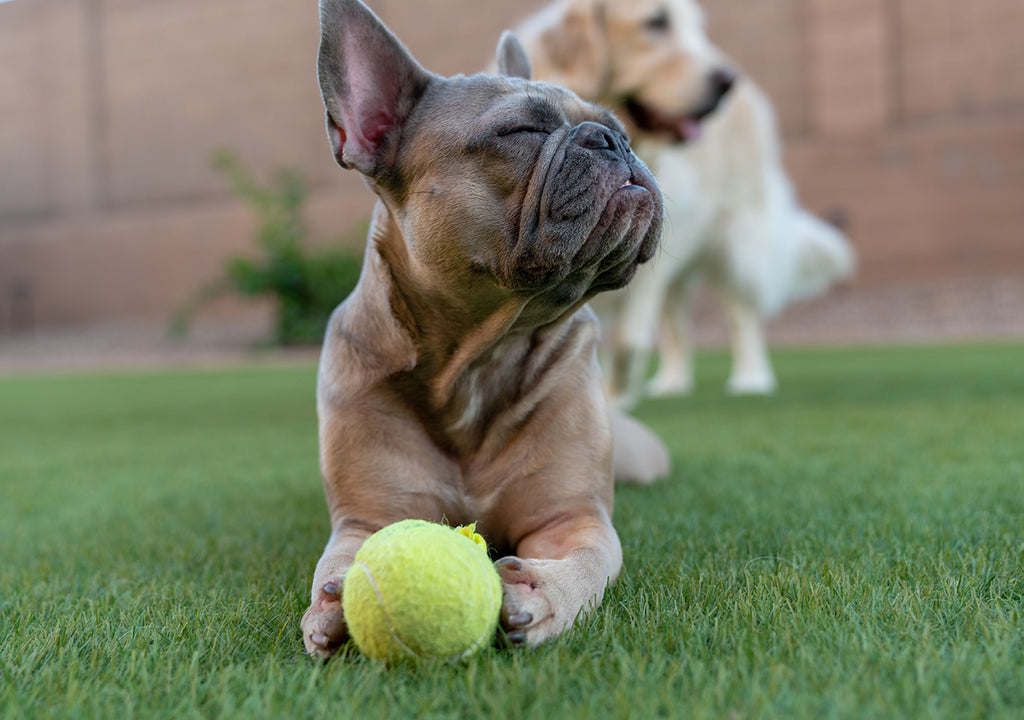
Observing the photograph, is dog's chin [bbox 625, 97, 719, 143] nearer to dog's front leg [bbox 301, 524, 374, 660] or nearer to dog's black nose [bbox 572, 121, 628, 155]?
dog's black nose [bbox 572, 121, 628, 155]

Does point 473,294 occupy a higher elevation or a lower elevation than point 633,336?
higher

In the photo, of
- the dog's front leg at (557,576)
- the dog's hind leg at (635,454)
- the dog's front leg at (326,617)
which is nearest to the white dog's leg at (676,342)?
the dog's hind leg at (635,454)

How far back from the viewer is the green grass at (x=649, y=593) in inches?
43.8

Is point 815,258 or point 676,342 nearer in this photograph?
point 676,342

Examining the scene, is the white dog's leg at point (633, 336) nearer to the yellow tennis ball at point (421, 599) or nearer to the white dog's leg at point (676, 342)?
the white dog's leg at point (676, 342)

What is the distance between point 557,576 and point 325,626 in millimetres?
359

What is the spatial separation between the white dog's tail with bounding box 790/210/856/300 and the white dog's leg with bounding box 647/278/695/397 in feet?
3.62

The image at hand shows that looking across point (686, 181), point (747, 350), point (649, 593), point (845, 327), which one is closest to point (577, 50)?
point (686, 181)

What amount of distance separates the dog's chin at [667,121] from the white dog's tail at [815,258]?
9.96 feet

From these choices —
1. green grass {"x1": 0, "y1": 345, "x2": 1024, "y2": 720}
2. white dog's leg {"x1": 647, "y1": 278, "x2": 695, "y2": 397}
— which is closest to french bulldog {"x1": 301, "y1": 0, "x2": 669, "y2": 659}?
green grass {"x1": 0, "y1": 345, "x2": 1024, "y2": 720}

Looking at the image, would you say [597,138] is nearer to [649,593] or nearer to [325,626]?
[649,593]

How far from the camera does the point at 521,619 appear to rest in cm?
128

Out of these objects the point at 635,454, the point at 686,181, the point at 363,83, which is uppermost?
the point at 363,83

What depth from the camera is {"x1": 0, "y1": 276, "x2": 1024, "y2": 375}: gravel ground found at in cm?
1305
